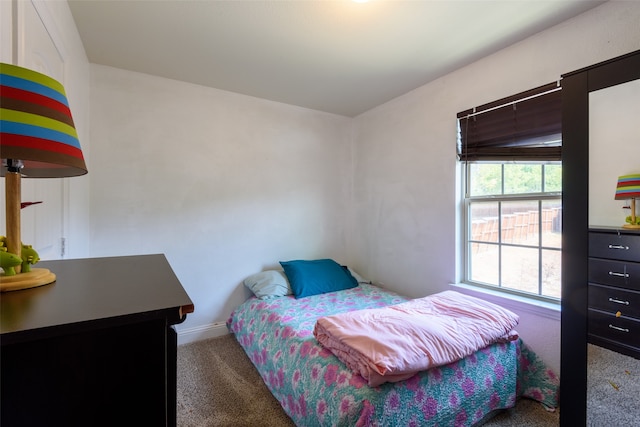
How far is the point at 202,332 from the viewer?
2684 millimetres

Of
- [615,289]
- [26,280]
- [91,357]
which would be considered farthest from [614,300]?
[26,280]

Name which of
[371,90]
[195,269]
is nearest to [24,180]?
[195,269]

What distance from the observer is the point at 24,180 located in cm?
102

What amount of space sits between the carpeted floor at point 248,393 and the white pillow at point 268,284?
501 millimetres

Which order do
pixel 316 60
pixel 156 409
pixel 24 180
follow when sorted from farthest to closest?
pixel 316 60 → pixel 24 180 → pixel 156 409

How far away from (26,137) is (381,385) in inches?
57.2

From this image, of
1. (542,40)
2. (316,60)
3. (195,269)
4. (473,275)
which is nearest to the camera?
(542,40)

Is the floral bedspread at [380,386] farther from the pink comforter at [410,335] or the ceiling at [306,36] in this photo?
the ceiling at [306,36]

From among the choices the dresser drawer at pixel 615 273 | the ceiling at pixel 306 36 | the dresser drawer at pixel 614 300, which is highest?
the ceiling at pixel 306 36

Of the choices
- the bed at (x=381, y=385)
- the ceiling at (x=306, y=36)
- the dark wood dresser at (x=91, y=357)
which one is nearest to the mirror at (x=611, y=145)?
the ceiling at (x=306, y=36)

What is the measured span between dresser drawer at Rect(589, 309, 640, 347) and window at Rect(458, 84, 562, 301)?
677mm

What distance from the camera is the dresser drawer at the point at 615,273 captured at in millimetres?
1170

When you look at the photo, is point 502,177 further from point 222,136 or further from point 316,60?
point 222,136

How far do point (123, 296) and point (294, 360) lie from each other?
1.32m
